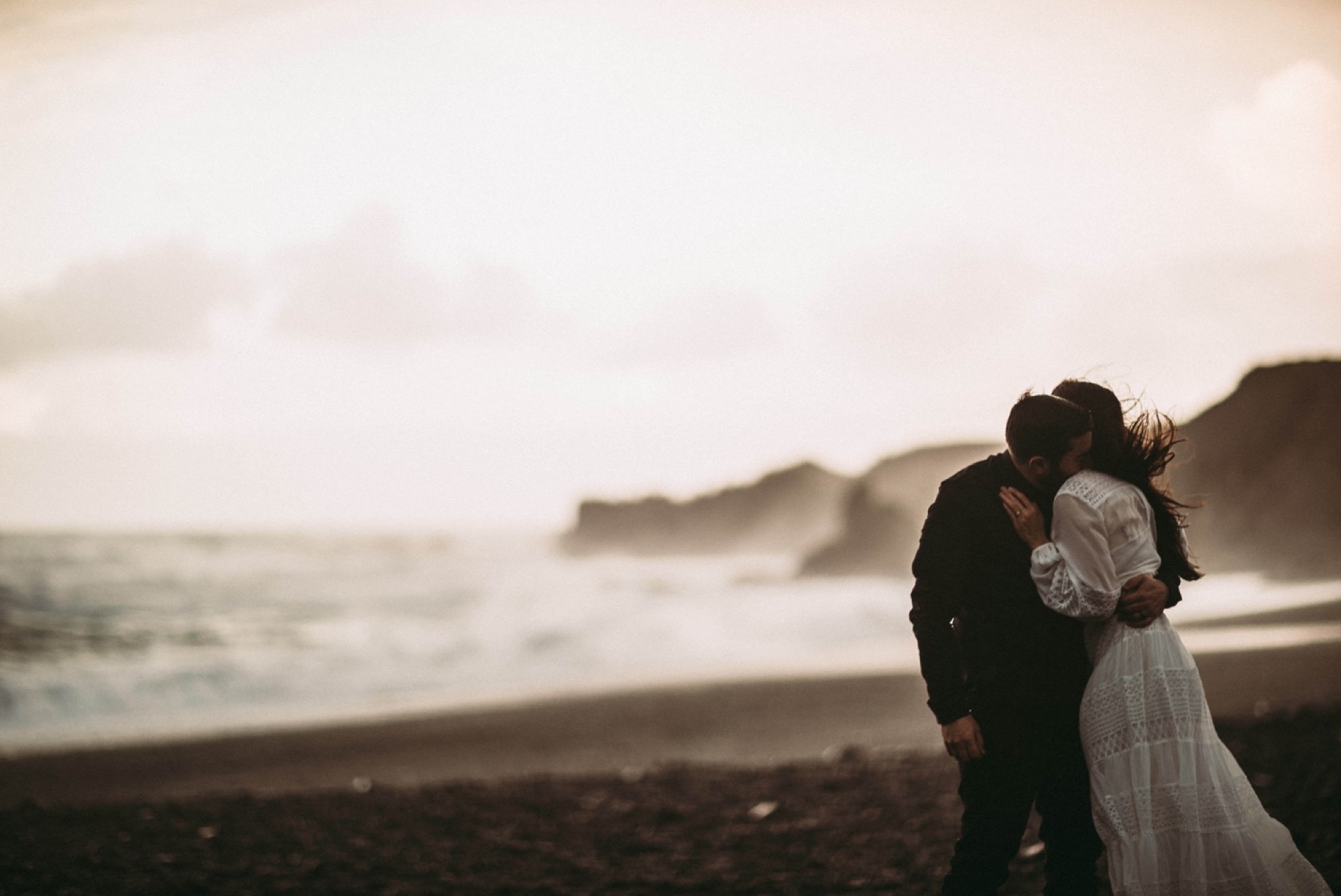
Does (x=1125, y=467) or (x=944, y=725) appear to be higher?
(x=1125, y=467)

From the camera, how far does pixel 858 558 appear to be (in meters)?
25.1

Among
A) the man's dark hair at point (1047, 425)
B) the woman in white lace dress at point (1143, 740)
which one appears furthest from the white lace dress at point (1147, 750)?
the man's dark hair at point (1047, 425)

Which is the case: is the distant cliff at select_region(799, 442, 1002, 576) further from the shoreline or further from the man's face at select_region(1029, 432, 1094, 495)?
the man's face at select_region(1029, 432, 1094, 495)

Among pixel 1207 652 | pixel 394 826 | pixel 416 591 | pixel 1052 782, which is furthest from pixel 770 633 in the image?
pixel 1052 782

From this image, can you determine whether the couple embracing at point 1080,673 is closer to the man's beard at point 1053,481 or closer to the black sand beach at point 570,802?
the man's beard at point 1053,481

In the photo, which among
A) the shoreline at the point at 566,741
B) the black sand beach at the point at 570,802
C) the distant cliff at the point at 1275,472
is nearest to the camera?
the black sand beach at the point at 570,802

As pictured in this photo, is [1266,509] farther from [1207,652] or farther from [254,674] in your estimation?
[254,674]

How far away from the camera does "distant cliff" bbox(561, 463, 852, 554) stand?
28.8 metres

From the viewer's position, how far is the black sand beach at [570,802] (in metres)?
4.30

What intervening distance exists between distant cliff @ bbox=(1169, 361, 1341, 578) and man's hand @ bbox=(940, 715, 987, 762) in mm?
7205

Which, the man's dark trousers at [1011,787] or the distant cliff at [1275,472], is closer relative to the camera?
the man's dark trousers at [1011,787]

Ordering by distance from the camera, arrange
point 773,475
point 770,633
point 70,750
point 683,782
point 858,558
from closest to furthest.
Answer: point 683,782, point 70,750, point 770,633, point 858,558, point 773,475

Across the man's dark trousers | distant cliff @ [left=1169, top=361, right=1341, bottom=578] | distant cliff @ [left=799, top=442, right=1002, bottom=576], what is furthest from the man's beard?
distant cliff @ [left=799, top=442, right=1002, bottom=576]

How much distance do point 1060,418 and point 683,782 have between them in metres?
3.95
